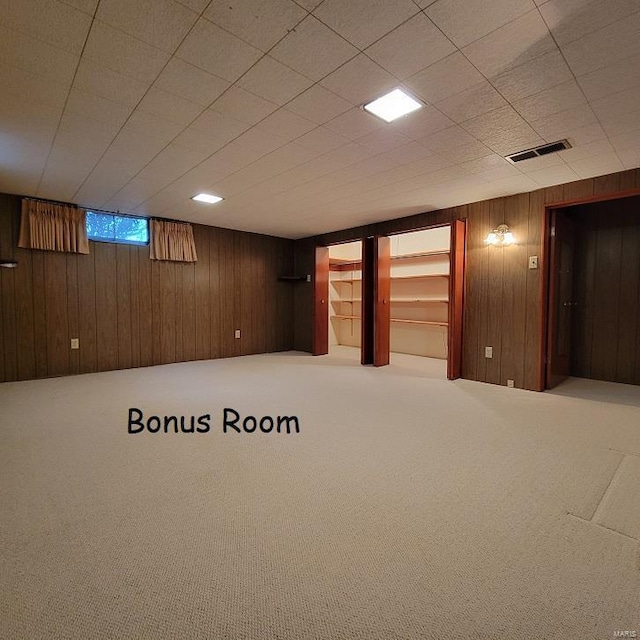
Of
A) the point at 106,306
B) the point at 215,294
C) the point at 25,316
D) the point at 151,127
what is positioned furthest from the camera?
the point at 215,294

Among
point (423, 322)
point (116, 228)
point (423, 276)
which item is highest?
point (116, 228)

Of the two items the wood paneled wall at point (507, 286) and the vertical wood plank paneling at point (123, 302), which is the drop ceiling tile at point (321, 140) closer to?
the wood paneled wall at point (507, 286)

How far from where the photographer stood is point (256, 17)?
1544 mm

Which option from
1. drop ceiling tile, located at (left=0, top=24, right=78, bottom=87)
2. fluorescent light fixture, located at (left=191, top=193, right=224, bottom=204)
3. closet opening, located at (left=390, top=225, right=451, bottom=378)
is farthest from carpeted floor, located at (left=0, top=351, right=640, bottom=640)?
closet opening, located at (left=390, top=225, right=451, bottom=378)

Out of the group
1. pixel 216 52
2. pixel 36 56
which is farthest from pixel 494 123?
pixel 36 56

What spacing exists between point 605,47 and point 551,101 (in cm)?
49

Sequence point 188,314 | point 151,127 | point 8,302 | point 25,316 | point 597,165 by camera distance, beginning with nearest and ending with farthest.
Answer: point 151,127 < point 597,165 < point 8,302 < point 25,316 < point 188,314

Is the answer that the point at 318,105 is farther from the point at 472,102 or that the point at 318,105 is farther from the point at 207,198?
the point at 207,198

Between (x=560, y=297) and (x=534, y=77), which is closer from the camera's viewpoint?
(x=534, y=77)

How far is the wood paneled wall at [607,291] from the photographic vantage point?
451cm

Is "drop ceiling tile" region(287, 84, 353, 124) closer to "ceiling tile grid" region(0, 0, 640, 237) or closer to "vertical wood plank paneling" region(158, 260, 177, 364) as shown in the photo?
"ceiling tile grid" region(0, 0, 640, 237)

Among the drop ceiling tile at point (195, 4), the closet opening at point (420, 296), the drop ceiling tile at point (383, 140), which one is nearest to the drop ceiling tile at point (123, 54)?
the drop ceiling tile at point (195, 4)

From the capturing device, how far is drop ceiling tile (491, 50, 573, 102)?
5.99ft

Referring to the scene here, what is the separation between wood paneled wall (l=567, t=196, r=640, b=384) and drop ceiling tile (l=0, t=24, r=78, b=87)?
5.44m
